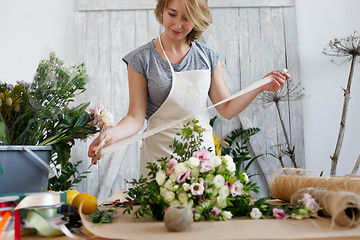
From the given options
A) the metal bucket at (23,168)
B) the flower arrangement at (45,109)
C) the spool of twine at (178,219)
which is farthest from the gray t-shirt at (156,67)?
the spool of twine at (178,219)

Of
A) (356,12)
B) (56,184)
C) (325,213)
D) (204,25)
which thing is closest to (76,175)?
(56,184)

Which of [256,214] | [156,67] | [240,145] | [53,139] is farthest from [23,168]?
[240,145]

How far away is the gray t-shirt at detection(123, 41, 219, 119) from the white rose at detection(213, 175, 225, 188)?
0.85 m

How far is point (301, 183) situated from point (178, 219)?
54 centimetres

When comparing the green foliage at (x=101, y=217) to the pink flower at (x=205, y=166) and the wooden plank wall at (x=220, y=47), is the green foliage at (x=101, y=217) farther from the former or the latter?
the wooden plank wall at (x=220, y=47)

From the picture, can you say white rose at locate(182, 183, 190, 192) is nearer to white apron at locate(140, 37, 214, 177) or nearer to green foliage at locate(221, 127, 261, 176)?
white apron at locate(140, 37, 214, 177)

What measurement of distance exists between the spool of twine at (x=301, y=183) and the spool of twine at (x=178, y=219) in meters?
0.48

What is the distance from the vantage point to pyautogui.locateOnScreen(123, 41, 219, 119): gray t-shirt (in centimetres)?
157

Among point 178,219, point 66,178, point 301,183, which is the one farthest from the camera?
point 66,178

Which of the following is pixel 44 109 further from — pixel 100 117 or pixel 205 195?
pixel 205 195

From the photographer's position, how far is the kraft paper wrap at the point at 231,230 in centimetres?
63

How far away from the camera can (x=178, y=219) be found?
0.66m

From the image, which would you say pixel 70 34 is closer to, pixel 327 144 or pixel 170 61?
pixel 170 61

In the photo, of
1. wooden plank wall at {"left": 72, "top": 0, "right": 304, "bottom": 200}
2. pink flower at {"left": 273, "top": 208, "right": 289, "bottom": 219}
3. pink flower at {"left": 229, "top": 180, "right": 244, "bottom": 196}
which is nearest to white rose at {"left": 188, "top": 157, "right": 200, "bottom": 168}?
pink flower at {"left": 229, "top": 180, "right": 244, "bottom": 196}
